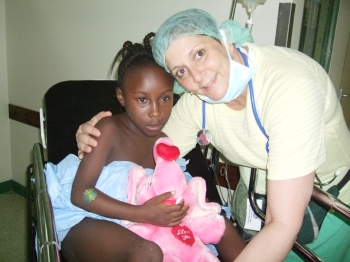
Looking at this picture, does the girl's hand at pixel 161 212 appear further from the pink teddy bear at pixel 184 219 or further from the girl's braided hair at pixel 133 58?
the girl's braided hair at pixel 133 58

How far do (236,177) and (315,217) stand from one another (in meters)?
0.80

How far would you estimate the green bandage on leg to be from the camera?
0.97m

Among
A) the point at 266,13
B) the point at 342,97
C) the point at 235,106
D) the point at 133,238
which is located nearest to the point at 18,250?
the point at 133,238

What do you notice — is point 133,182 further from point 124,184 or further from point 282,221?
point 282,221

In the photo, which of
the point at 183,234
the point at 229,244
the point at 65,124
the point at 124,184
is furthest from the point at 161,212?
the point at 65,124

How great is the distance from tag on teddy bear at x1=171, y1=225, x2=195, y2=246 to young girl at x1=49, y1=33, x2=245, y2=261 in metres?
0.03

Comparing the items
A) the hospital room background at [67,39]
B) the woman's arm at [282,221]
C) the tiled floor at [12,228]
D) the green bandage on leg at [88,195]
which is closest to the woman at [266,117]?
the woman's arm at [282,221]

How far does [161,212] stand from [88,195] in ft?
0.81

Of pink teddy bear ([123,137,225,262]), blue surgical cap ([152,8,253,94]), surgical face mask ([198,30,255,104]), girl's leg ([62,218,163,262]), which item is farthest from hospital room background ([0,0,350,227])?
girl's leg ([62,218,163,262])

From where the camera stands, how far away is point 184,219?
101cm

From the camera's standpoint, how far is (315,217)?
117cm

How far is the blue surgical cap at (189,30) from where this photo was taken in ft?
3.23

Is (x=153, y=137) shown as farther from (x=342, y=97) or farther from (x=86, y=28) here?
(x=342, y=97)

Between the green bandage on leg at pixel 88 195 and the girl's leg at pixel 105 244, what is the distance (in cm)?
7
